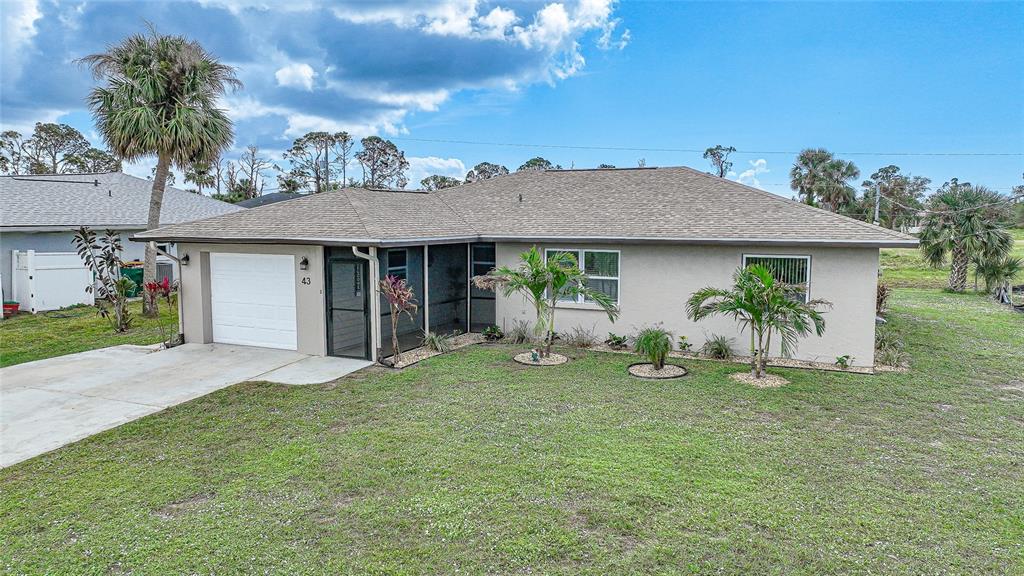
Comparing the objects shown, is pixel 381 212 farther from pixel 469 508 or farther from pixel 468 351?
pixel 469 508

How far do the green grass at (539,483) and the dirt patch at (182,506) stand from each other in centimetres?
2

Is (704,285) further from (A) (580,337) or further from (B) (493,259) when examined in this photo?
(B) (493,259)

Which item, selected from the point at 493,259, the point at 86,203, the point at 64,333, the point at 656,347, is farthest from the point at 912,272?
the point at 86,203

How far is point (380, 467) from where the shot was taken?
5.74m

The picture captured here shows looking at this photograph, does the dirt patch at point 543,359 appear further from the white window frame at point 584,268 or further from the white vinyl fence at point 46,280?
the white vinyl fence at point 46,280

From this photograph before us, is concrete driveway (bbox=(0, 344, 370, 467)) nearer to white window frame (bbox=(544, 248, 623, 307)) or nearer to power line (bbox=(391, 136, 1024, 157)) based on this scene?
white window frame (bbox=(544, 248, 623, 307))

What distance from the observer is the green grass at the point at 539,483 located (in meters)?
4.18

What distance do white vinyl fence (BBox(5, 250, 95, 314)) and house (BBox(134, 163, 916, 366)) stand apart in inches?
273

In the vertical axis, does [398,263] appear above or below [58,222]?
below

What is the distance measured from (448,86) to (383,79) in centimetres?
245

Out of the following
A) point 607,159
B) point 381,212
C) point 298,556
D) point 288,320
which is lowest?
point 298,556

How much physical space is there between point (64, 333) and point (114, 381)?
561 centimetres

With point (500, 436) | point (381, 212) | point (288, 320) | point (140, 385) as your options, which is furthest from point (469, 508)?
point (381, 212)

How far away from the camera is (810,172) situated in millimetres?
41500
